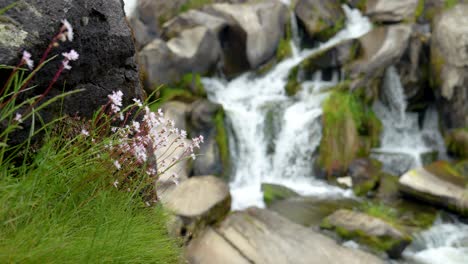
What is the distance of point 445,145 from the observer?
10359 millimetres

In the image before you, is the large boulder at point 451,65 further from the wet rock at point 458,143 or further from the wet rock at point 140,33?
the wet rock at point 140,33

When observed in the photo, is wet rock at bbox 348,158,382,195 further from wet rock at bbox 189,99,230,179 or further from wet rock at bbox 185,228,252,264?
wet rock at bbox 185,228,252,264

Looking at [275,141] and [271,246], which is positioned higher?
[275,141]

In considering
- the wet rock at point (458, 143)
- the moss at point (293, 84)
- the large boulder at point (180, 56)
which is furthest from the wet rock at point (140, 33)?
the wet rock at point (458, 143)

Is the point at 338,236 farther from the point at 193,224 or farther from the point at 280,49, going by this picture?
the point at 280,49

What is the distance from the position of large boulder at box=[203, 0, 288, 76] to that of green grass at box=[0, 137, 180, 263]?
10.8 meters

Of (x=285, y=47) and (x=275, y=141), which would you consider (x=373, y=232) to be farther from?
(x=285, y=47)

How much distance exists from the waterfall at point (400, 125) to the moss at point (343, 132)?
0.63m

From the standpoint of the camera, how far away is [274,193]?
8.36 metres

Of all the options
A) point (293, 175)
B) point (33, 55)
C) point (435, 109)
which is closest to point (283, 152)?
point (293, 175)

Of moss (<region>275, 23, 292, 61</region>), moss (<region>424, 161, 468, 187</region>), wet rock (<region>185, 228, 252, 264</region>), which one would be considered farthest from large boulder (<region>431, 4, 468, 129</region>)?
wet rock (<region>185, 228, 252, 264</region>)

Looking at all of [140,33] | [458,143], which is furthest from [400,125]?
[140,33]

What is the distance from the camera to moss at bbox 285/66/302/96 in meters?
11.5

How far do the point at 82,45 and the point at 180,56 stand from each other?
29.2 ft
